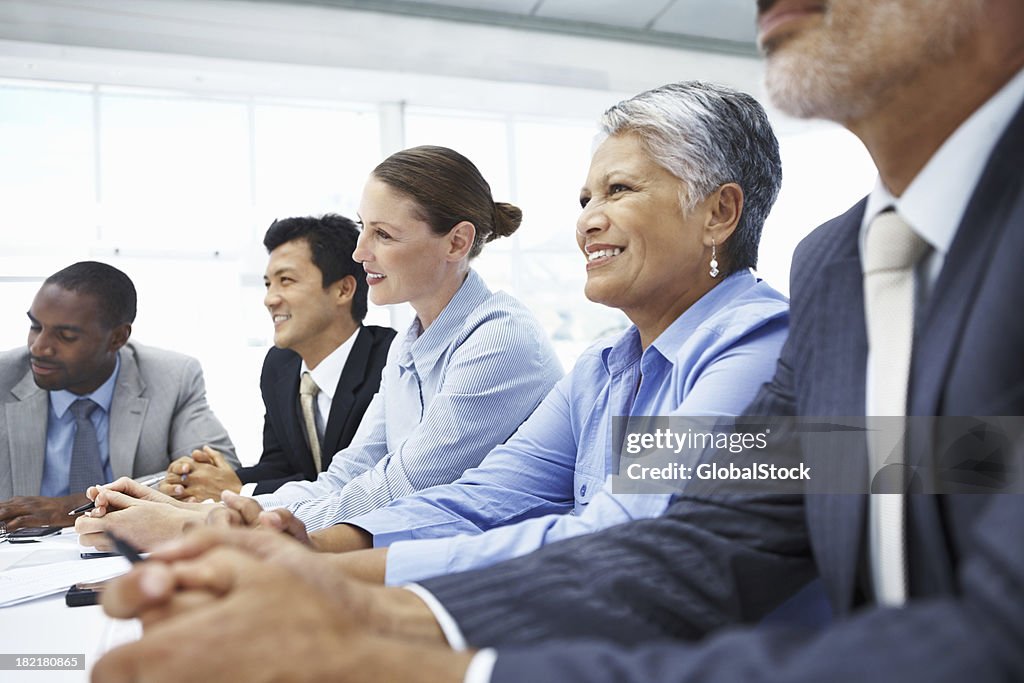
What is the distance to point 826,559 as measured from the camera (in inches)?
32.1

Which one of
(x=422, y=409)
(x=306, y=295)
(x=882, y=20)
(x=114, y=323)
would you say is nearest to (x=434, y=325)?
(x=422, y=409)

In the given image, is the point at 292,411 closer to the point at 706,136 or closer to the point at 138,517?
the point at 138,517

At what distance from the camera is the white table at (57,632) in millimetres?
873

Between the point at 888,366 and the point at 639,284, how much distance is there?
77 cm

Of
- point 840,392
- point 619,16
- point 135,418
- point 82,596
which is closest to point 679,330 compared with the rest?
point 840,392

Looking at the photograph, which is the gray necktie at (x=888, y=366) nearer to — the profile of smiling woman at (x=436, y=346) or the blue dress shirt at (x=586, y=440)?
the blue dress shirt at (x=586, y=440)

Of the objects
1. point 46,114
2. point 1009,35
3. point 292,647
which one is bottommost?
point 292,647

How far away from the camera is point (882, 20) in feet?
2.64

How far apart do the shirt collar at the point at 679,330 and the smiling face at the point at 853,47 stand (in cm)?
58

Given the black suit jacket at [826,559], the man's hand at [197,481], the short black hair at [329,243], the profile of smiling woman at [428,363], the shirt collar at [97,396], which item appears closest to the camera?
the black suit jacket at [826,559]

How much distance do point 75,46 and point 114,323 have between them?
2027 millimetres

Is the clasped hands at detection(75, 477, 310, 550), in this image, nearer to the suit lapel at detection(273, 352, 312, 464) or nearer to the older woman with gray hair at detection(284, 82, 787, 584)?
the older woman with gray hair at detection(284, 82, 787, 584)

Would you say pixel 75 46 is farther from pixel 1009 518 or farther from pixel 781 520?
pixel 1009 518

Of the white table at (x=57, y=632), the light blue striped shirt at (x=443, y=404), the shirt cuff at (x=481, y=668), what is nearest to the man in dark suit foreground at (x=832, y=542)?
the shirt cuff at (x=481, y=668)
